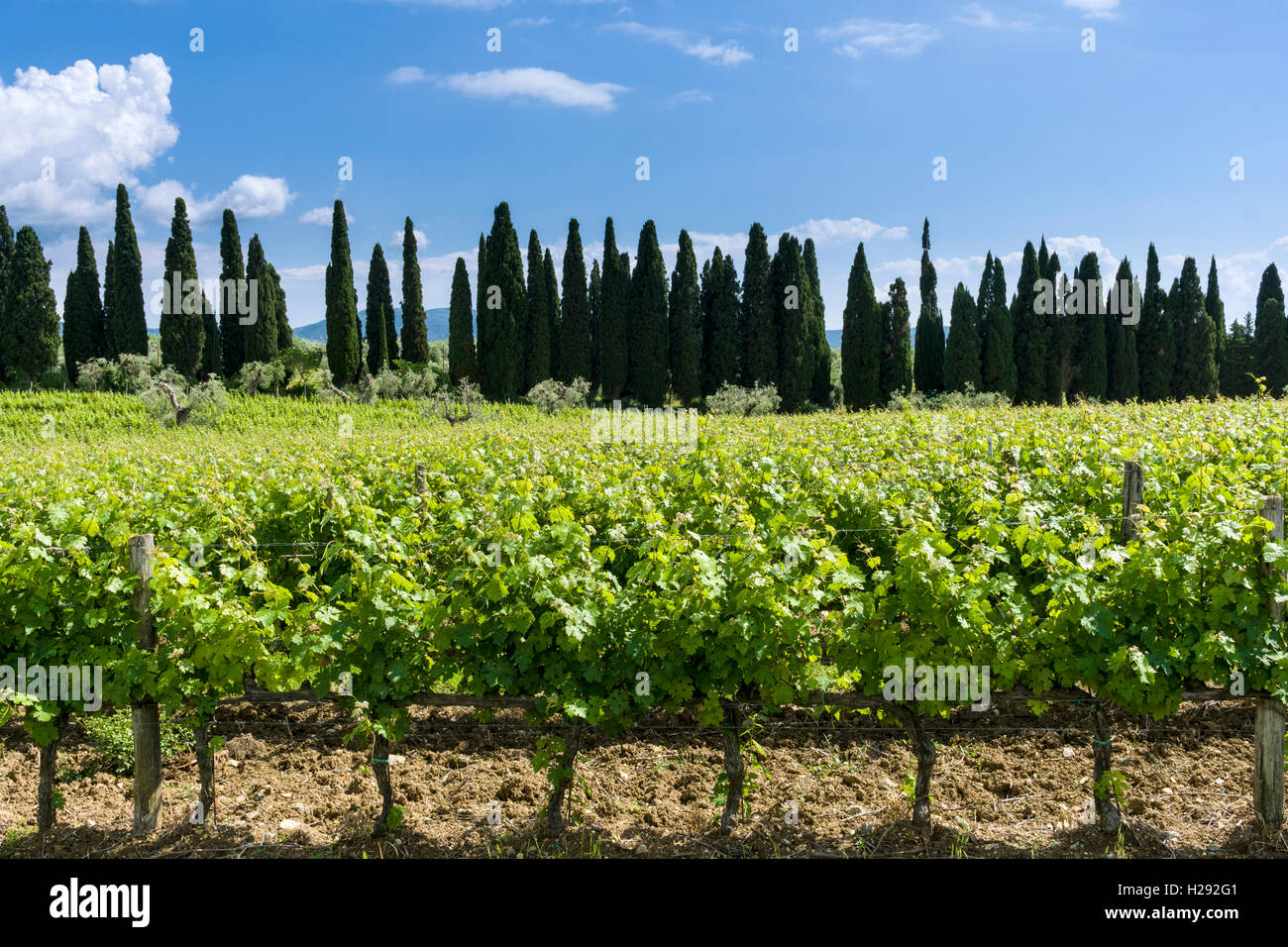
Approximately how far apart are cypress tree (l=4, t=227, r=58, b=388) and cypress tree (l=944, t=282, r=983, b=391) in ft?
133

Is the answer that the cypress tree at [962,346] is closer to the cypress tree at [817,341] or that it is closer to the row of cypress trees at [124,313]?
the cypress tree at [817,341]

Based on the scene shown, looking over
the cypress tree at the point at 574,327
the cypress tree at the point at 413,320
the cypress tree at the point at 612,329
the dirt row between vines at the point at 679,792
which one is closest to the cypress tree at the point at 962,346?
the cypress tree at the point at 612,329

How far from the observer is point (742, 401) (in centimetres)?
3419

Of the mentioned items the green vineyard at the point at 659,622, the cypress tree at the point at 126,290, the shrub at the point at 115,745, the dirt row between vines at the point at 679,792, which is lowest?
the dirt row between vines at the point at 679,792

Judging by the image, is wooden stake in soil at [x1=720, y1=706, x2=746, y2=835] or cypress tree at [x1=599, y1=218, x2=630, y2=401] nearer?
wooden stake in soil at [x1=720, y1=706, x2=746, y2=835]

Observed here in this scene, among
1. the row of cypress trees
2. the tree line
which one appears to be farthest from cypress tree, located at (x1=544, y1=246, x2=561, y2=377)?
the row of cypress trees

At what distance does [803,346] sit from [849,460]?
1208 inches

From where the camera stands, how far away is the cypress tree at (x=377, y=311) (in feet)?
141

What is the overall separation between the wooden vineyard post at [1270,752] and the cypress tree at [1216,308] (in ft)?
156

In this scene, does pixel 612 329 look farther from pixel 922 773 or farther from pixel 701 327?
pixel 922 773

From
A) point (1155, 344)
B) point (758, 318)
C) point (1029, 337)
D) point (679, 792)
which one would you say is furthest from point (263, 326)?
point (1155, 344)

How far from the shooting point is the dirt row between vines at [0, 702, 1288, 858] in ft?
15.0

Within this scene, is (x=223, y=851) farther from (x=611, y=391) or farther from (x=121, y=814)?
(x=611, y=391)

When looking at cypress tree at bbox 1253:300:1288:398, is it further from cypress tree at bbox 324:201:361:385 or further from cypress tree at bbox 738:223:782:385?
cypress tree at bbox 324:201:361:385
